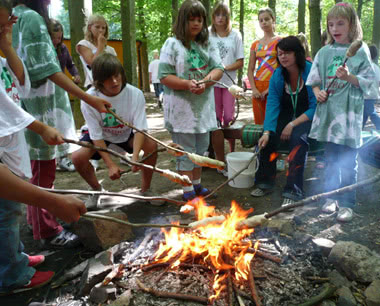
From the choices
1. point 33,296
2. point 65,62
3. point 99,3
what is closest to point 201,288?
point 33,296

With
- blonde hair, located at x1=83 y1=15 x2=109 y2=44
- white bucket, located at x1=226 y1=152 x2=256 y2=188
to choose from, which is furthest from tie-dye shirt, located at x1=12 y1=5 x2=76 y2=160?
blonde hair, located at x1=83 y1=15 x2=109 y2=44

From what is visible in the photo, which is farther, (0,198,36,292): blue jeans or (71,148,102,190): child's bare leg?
(71,148,102,190): child's bare leg

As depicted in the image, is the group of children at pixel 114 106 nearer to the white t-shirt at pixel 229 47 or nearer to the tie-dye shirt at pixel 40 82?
the tie-dye shirt at pixel 40 82

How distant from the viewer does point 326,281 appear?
243 cm

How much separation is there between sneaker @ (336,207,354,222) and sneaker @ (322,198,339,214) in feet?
0.40

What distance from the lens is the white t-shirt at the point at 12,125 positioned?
2.09 metres

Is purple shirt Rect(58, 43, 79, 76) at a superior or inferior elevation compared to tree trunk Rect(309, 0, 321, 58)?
inferior

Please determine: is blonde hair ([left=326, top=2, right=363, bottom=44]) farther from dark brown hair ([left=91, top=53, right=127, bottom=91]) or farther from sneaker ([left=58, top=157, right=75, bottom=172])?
sneaker ([left=58, top=157, right=75, bottom=172])

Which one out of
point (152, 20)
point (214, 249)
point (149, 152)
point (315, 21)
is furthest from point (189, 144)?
point (152, 20)

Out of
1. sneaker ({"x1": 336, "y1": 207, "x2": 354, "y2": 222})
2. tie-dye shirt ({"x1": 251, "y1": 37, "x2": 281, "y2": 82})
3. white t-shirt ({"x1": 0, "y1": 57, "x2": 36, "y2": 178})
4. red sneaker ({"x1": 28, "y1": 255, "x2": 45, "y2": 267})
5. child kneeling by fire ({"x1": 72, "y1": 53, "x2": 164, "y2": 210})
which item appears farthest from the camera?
tie-dye shirt ({"x1": 251, "y1": 37, "x2": 281, "y2": 82})

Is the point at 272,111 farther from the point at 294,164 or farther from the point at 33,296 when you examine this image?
the point at 33,296

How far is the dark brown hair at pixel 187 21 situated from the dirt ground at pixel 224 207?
212 cm

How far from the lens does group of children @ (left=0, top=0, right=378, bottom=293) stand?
2.45 m

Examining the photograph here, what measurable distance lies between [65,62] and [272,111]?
4556mm
